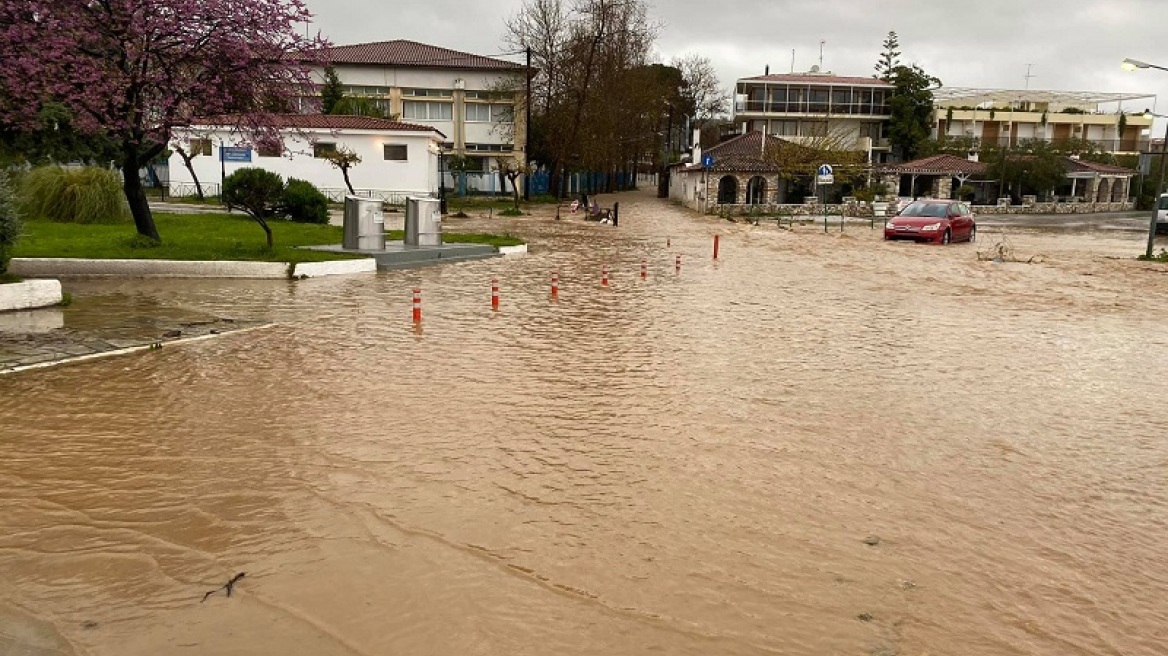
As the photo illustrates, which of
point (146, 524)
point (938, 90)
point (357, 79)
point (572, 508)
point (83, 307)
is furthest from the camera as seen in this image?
point (938, 90)

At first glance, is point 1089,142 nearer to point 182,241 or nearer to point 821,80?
point 821,80

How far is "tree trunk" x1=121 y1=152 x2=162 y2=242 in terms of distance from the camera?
60.8 feet

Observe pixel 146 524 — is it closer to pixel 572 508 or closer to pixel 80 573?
pixel 80 573

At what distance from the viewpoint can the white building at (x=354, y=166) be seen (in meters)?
43.8

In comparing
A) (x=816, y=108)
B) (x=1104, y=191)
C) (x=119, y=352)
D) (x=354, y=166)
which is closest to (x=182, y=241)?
(x=119, y=352)

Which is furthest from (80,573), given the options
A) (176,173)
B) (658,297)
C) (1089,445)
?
(176,173)

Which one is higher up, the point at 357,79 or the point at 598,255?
the point at 357,79

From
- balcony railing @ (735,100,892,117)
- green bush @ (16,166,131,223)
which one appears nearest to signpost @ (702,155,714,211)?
balcony railing @ (735,100,892,117)

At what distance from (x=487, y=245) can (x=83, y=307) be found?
12.9m

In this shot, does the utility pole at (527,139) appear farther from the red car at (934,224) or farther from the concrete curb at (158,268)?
the concrete curb at (158,268)

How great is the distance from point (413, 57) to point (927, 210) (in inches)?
1473

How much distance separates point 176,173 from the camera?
45062mm

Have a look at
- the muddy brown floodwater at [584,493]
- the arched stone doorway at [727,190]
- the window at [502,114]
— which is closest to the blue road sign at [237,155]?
the window at [502,114]

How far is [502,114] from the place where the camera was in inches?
2357
